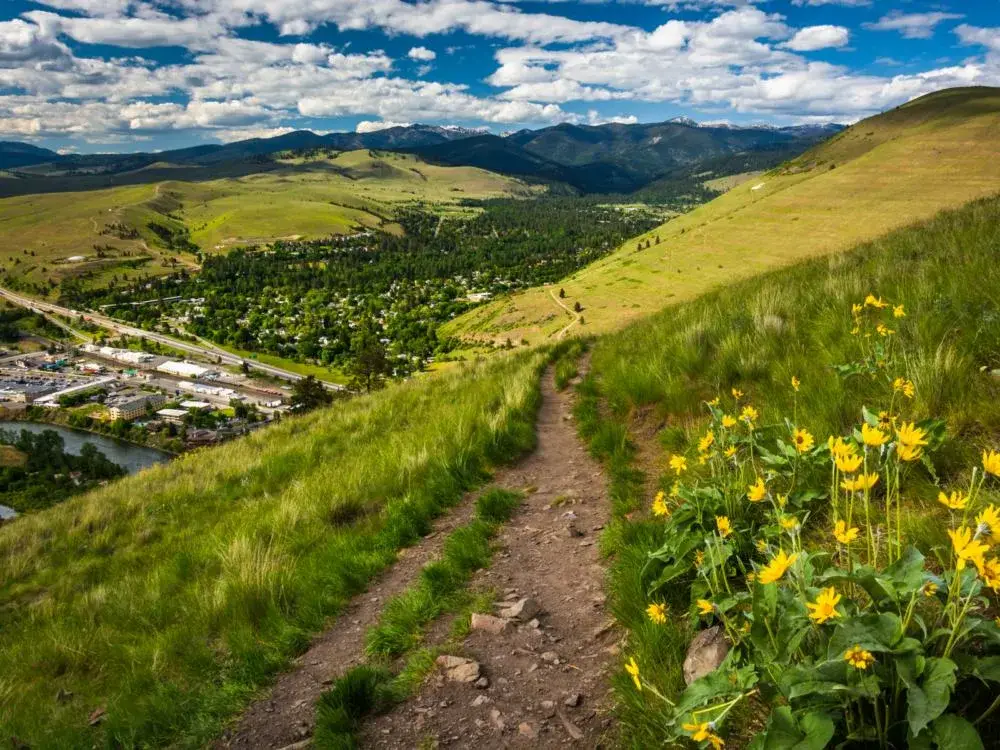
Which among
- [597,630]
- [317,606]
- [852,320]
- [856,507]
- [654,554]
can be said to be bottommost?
[317,606]

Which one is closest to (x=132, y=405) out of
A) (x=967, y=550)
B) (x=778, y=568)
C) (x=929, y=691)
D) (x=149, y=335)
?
(x=149, y=335)

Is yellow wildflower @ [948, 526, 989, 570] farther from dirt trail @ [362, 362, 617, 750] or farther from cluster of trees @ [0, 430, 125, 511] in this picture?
cluster of trees @ [0, 430, 125, 511]

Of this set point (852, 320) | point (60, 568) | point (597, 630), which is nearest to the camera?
point (597, 630)

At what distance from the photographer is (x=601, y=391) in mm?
10180

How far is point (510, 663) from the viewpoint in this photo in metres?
3.45

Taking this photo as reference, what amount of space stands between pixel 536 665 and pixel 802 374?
398 centimetres

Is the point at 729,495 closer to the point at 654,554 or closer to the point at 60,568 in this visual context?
the point at 654,554

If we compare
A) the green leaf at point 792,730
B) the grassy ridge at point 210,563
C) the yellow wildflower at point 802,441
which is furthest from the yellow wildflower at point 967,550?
the grassy ridge at point 210,563

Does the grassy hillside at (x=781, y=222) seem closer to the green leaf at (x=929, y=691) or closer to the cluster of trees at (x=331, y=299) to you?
the cluster of trees at (x=331, y=299)

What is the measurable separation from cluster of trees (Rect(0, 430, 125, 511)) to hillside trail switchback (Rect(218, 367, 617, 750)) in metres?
62.0

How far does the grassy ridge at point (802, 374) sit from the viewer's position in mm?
3161

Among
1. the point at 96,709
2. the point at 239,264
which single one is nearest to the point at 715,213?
the point at 96,709

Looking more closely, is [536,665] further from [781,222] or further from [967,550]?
[781,222]

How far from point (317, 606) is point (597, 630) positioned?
2.41m
